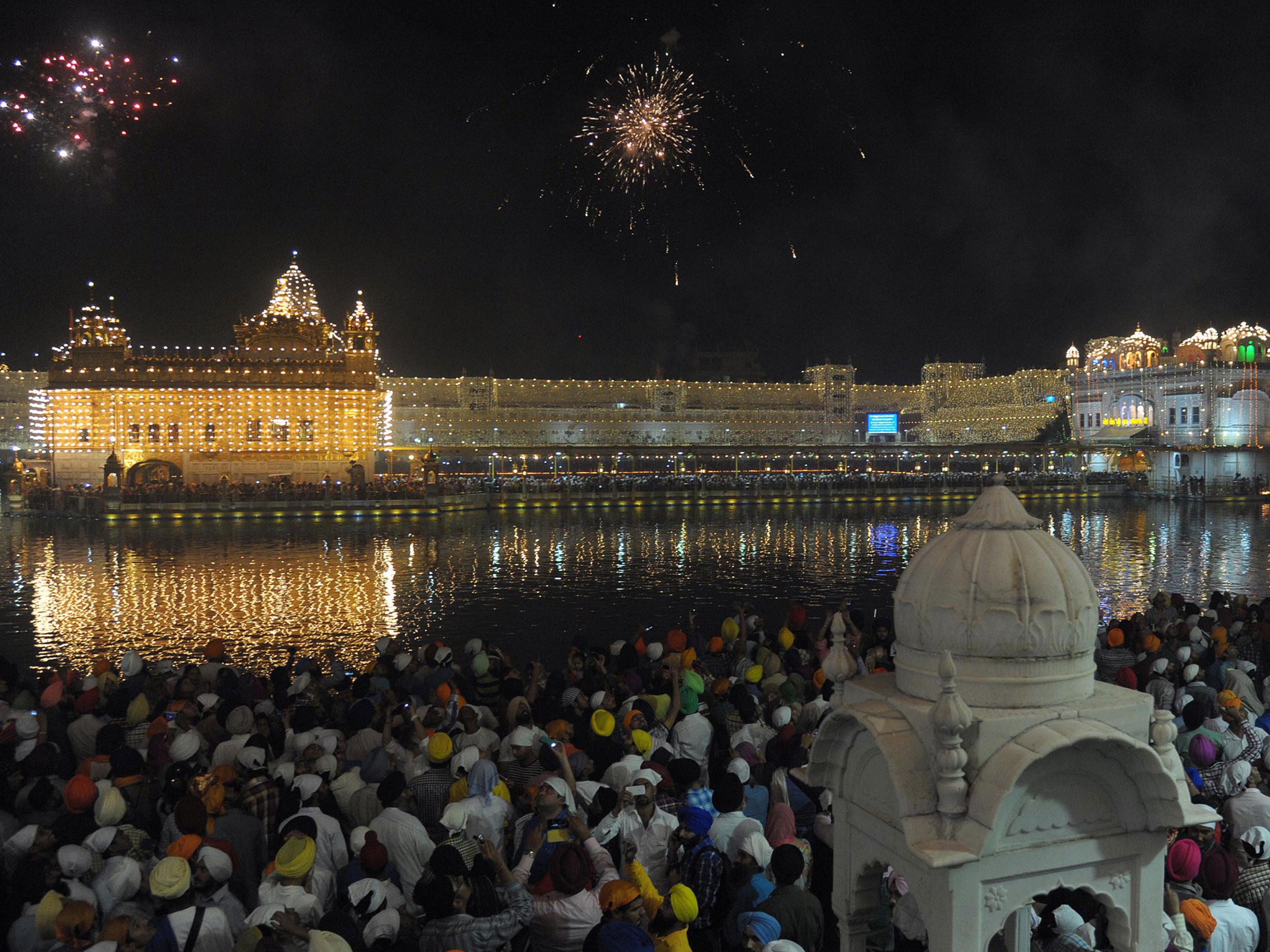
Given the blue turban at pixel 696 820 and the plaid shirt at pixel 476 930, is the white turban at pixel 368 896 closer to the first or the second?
the plaid shirt at pixel 476 930

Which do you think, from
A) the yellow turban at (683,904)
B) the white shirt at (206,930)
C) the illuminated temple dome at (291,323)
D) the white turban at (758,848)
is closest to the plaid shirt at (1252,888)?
the white turban at (758,848)

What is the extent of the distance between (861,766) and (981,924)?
61 cm

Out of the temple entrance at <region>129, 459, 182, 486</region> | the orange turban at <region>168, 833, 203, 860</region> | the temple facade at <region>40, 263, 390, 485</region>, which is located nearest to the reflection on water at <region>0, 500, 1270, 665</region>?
the orange turban at <region>168, 833, 203, 860</region>

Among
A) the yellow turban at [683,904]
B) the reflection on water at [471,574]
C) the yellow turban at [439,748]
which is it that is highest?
the yellow turban at [439,748]

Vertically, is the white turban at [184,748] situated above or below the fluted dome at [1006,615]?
below

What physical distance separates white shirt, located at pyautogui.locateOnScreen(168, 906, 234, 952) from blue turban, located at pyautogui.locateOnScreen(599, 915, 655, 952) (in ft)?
5.52

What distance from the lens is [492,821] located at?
4938mm

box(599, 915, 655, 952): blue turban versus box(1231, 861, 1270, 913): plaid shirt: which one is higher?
box(599, 915, 655, 952): blue turban

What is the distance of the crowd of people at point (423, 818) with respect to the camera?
404 cm

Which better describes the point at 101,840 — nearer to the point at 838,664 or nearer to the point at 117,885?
the point at 117,885

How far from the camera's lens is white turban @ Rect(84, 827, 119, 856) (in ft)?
15.3

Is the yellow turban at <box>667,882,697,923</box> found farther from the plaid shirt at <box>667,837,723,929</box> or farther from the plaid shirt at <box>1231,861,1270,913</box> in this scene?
the plaid shirt at <box>1231,861,1270,913</box>

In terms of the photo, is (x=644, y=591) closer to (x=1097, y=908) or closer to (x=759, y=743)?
(x=759, y=743)

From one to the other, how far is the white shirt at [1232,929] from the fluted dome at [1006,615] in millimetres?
2062
